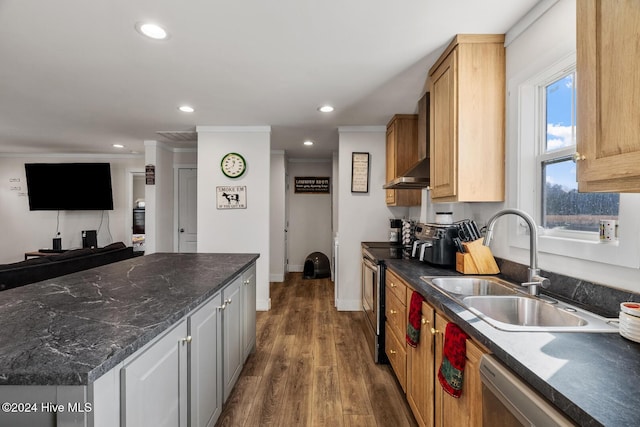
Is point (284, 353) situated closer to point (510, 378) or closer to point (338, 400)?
point (338, 400)

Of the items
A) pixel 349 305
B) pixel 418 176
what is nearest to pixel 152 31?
pixel 418 176

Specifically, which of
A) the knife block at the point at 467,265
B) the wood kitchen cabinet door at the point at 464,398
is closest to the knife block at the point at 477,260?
the knife block at the point at 467,265

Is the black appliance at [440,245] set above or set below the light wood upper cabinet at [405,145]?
below

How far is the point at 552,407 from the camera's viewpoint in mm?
735

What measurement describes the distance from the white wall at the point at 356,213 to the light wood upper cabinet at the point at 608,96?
3037 millimetres

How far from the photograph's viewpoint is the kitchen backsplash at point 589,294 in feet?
3.93

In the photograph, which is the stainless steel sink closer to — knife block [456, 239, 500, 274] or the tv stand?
knife block [456, 239, 500, 274]

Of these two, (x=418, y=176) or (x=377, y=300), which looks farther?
(x=418, y=176)

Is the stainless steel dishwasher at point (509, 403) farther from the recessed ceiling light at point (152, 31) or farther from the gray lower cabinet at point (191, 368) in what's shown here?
the recessed ceiling light at point (152, 31)

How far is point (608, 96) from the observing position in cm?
93

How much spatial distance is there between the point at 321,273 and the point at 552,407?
526 cm

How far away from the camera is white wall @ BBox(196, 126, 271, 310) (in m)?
4.04

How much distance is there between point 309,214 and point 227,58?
432 cm

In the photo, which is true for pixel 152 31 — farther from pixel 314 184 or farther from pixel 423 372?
pixel 314 184
